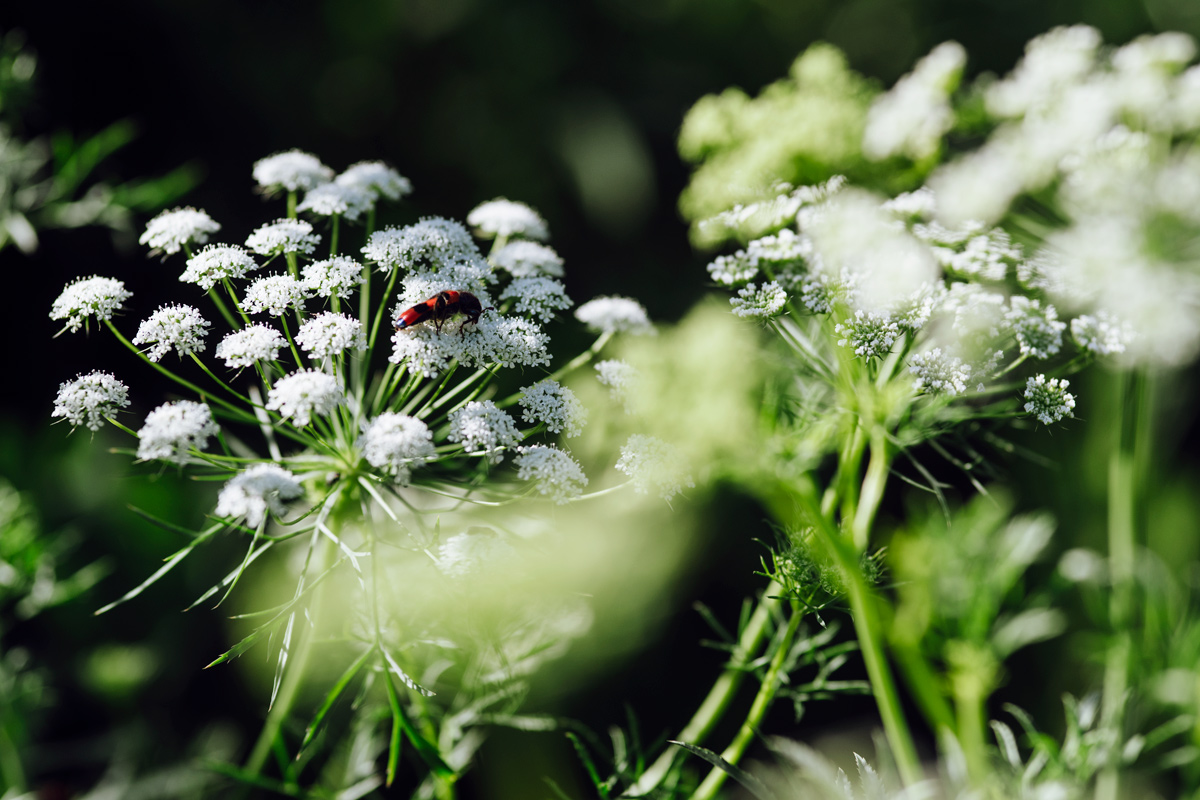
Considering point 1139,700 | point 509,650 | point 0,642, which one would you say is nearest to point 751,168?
point 509,650

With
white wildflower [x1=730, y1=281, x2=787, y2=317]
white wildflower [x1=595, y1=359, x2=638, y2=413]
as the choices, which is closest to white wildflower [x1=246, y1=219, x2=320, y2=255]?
white wildflower [x1=595, y1=359, x2=638, y2=413]

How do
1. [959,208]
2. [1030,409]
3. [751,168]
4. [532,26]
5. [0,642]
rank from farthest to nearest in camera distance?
[532,26], [0,642], [751,168], [959,208], [1030,409]

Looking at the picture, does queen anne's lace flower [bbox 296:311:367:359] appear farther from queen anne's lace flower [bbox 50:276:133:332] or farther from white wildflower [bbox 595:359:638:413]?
white wildflower [bbox 595:359:638:413]

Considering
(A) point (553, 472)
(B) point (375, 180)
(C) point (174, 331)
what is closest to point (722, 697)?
(A) point (553, 472)

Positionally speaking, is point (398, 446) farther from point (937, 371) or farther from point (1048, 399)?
point (1048, 399)

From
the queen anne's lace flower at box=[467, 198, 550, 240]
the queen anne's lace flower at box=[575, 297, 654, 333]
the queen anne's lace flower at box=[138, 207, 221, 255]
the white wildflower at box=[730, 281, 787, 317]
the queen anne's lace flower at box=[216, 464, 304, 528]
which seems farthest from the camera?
the queen anne's lace flower at box=[467, 198, 550, 240]

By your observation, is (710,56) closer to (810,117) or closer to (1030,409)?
(810,117)
